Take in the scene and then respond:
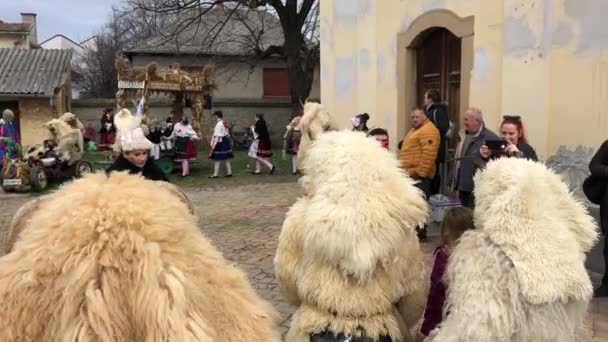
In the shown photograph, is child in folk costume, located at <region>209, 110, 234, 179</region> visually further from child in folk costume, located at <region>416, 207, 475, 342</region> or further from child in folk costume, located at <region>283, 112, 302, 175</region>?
child in folk costume, located at <region>416, 207, 475, 342</region>

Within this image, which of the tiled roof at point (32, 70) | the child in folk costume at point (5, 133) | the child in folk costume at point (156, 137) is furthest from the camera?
the tiled roof at point (32, 70)

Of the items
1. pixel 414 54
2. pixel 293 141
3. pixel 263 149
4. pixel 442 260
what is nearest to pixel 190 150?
pixel 263 149

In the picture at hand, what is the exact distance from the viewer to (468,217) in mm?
2895

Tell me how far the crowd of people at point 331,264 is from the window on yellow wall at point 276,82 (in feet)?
106

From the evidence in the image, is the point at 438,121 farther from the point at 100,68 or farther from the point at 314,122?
the point at 100,68

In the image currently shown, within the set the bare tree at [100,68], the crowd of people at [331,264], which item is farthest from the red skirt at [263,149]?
the bare tree at [100,68]

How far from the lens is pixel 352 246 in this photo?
238 centimetres

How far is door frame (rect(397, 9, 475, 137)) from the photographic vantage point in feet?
25.9

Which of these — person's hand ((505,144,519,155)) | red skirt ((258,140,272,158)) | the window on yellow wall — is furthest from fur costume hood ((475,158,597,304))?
the window on yellow wall

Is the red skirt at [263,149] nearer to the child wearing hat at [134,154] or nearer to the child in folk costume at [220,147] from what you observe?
the child in folk costume at [220,147]

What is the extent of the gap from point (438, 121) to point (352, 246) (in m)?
5.43

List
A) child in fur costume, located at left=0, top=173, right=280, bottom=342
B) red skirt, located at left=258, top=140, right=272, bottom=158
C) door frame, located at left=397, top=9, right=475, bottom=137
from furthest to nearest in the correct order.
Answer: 1. red skirt, located at left=258, top=140, right=272, bottom=158
2. door frame, located at left=397, top=9, right=475, bottom=137
3. child in fur costume, located at left=0, top=173, right=280, bottom=342

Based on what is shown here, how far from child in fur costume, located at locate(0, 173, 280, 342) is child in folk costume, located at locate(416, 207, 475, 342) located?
1866mm

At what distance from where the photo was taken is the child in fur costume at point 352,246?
241cm
